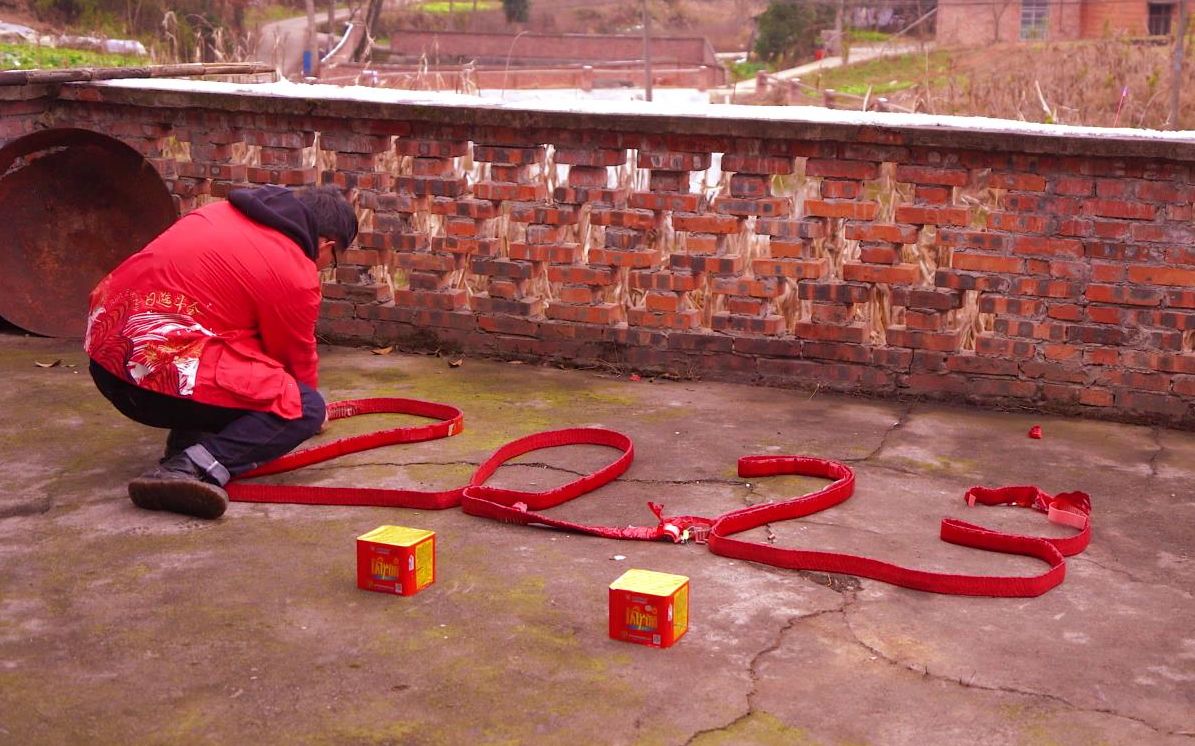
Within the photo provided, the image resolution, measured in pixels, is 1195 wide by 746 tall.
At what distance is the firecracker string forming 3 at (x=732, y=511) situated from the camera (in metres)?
4.16

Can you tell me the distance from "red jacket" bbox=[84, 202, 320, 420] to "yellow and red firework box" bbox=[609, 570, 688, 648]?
5.69 ft

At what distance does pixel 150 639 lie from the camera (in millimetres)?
3652

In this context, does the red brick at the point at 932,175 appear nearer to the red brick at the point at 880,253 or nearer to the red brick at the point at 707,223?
the red brick at the point at 880,253

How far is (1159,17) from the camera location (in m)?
46.9

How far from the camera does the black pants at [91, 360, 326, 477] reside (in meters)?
4.72

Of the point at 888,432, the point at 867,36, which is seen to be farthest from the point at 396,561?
the point at 867,36

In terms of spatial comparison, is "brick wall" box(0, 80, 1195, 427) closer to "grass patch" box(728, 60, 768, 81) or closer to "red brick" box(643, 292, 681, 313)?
"red brick" box(643, 292, 681, 313)

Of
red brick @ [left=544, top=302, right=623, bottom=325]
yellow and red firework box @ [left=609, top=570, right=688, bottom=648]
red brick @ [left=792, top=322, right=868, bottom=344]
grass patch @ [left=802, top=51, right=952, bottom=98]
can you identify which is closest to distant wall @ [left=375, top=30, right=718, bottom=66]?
grass patch @ [left=802, top=51, right=952, bottom=98]

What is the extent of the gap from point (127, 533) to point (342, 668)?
1329 millimetres

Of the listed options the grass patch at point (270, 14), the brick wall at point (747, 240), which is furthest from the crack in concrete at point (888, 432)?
the grass patch at point (270, 14)

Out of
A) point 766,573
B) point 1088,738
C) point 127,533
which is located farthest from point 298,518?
point 1088,738

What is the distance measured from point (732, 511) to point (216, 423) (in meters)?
1.84

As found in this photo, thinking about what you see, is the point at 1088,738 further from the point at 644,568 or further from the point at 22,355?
the point at 22,355

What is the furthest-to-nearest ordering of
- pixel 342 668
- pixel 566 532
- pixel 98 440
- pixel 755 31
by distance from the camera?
pixel 755 31 < pixel 98 440 < pixel 566 532 < pixel 342 668
